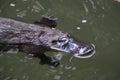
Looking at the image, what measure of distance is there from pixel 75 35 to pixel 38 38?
0.67m

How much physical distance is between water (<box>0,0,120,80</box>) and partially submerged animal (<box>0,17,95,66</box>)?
0.33 feet

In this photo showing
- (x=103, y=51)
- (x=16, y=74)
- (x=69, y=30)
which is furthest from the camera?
(x=69, y=30)

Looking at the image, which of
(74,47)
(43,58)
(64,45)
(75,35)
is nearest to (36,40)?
(43,58)

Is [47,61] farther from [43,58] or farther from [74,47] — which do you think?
[74,47]

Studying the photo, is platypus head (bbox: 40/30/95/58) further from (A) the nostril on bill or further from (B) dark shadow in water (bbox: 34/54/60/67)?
(B) dark shadow in water (bbox: 34/54/60/67)

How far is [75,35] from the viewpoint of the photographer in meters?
5.00

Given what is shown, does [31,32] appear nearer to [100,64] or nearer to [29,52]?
[29,52]

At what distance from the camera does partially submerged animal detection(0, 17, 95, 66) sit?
456 cm

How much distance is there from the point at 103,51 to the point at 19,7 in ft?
5.68

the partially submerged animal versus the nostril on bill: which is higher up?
the partially submerged animal

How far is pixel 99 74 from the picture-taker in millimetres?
4449

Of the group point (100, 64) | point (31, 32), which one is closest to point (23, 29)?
point (31, 32)

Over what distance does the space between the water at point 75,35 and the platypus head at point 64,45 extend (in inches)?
3.3

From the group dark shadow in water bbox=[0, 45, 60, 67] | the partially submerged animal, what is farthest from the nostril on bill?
dark shadow in water bbox=[0, 45, 60, 67]
